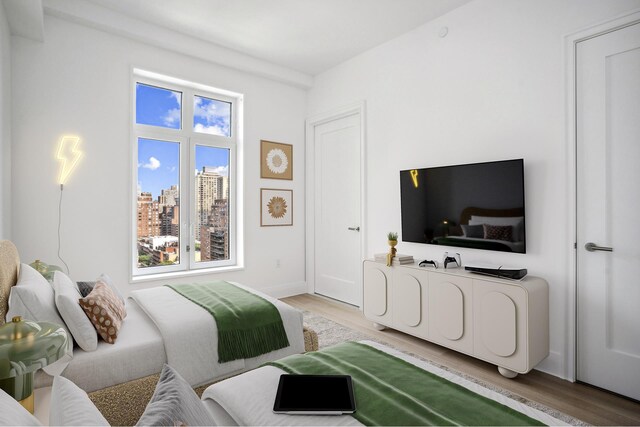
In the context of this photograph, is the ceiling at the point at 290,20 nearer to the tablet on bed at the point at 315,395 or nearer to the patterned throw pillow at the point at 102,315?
the patterned throw pillow at the point at 102,315

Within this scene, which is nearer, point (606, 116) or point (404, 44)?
point (606, 116)

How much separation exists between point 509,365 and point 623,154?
157cm

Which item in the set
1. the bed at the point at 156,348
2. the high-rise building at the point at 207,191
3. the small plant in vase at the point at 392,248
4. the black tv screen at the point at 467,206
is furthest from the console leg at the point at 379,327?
the high-rise building at the point at 207,191

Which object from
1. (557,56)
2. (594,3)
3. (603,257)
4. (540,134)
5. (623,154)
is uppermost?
(594,3)

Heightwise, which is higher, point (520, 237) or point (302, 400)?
point (520, 237)

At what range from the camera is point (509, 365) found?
243 cm

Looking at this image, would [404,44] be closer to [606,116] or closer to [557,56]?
[557,56]

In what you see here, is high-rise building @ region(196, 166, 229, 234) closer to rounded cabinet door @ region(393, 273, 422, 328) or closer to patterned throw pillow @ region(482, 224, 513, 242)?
rounded cabinet door @ region(393, 273, 422, 328)

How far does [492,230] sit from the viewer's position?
280cm

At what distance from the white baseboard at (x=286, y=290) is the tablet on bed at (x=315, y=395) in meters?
3.19

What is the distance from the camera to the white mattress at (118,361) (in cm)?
167

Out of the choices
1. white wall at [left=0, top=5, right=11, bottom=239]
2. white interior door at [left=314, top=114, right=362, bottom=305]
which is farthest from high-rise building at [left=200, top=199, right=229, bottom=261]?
white wall at [left=0, top=5, right=11, bottom=239]

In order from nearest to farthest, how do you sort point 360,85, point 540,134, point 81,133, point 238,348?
point 238,348
point 540,134
point 81,133
point 360,85

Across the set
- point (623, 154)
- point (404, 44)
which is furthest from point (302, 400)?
point (404, 44)
